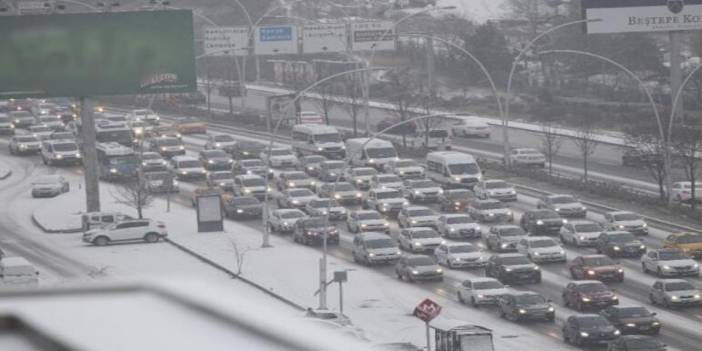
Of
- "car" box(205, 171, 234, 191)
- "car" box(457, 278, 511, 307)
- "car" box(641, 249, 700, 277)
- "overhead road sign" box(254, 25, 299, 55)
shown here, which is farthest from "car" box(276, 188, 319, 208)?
"overhead road sign" box(254, 25, 299, 55)

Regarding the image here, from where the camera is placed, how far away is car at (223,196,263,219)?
164 feet

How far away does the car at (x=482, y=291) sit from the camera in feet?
110

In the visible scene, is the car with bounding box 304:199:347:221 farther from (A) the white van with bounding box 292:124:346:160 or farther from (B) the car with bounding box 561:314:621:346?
(B) the car with bounding box 561:314:621:346

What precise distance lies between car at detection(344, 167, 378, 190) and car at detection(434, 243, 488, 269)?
1590 centimetres

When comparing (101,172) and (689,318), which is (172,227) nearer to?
(101,172)

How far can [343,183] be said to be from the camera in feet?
177

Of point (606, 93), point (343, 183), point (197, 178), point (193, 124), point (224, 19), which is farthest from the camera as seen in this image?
point (224, 19)

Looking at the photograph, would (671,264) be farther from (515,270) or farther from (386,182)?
(386,182)

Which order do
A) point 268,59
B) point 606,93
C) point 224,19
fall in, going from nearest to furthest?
point 606,93 → point 268,59 → point 224,19

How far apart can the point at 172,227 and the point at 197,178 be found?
1219cm

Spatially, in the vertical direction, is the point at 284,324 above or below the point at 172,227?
A: above

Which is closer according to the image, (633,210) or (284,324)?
(284,324)

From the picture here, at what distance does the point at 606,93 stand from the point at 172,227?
→ 1814 inches

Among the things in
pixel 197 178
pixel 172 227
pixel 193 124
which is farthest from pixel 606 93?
pixel 172 227
